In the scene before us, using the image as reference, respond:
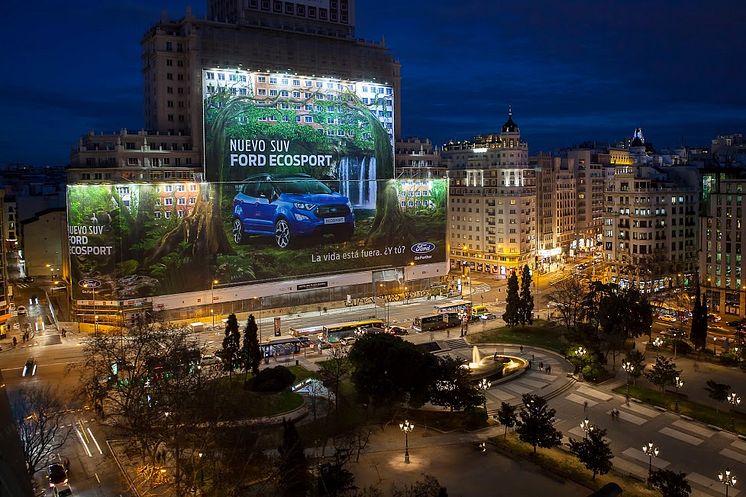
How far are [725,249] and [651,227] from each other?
11.0 metres

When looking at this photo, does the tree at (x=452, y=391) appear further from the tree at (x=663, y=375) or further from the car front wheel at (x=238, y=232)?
the car front wheel at (x=238, y=232)

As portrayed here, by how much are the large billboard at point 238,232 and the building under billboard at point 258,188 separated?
137mm

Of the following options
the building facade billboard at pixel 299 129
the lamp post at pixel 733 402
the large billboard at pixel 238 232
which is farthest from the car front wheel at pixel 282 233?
the lamp post at pixel 733 402

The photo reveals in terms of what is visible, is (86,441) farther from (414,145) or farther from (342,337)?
(414,145)

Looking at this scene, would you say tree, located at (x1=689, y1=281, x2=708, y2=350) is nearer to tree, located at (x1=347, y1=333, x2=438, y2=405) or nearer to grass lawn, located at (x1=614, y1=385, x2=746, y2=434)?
grass lawn, located at (x1=614, y1=385, x2=746, y2=434)

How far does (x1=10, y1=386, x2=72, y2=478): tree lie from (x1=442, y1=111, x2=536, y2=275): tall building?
66.3m

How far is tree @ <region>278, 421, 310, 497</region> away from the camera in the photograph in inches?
1089

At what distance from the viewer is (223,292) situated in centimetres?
7088

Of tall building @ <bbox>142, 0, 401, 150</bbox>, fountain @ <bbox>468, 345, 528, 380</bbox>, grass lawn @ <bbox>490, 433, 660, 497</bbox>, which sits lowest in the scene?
grass lawn @ <bbox>490, 433, 660, 497</bbox>

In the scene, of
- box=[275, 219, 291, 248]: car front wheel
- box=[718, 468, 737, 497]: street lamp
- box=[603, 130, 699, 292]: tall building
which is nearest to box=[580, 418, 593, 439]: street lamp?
box=[718, 468, 737, 497]: street lamp

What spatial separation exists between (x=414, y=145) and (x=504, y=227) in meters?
20.5

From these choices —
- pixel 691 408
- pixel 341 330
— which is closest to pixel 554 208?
pixel 341 330

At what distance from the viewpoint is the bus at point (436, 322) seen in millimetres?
64375

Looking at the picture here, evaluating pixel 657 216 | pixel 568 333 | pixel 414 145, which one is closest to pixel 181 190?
pixel 414 145
